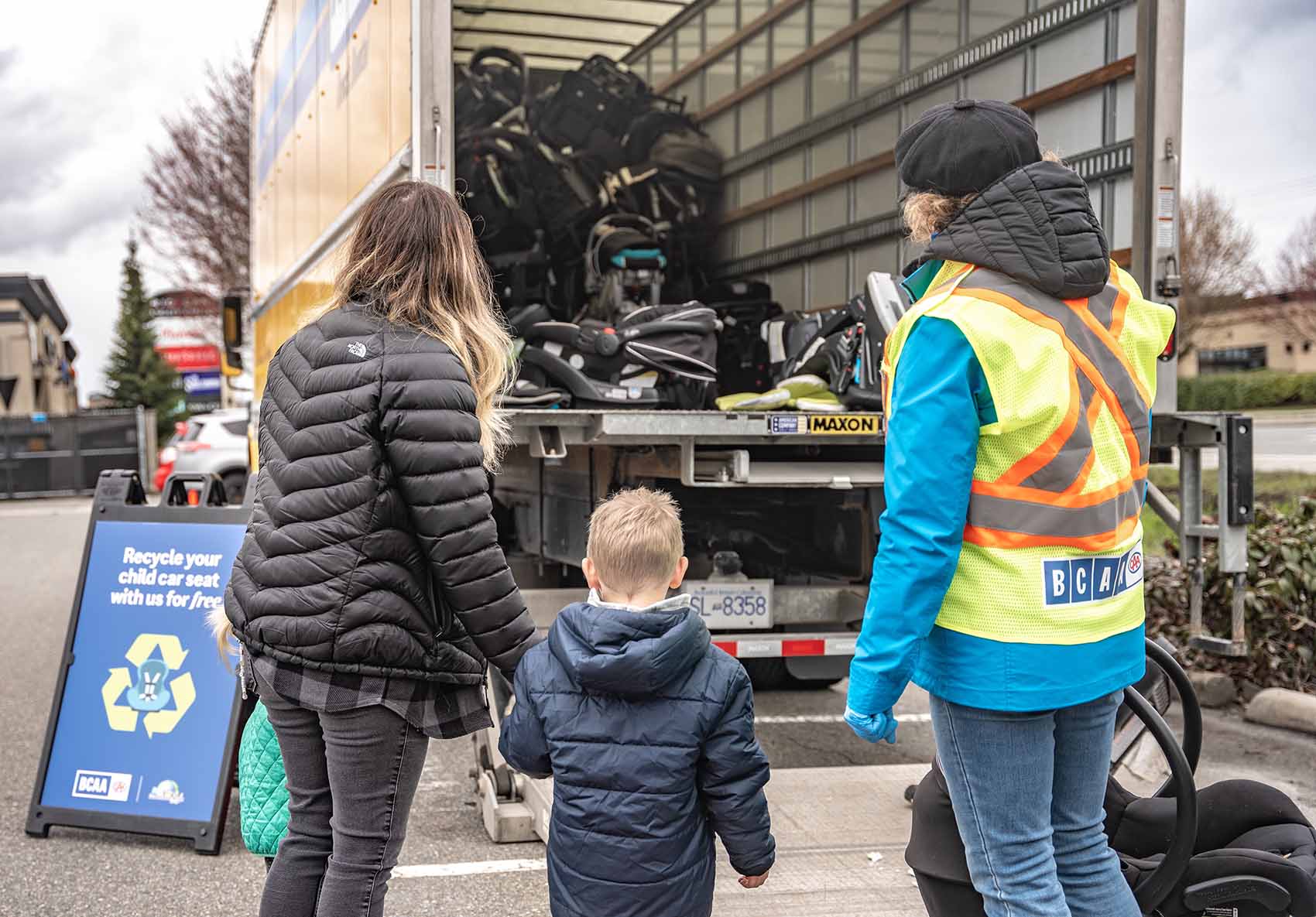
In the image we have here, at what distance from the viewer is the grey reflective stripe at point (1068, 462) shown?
2193 mm

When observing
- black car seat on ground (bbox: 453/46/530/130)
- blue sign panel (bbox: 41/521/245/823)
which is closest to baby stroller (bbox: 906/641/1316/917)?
blue sign panel (bbox: 41/521/245/823)

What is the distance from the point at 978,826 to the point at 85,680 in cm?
333

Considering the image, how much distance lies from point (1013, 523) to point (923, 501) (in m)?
0.16

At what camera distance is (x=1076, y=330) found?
2260mm

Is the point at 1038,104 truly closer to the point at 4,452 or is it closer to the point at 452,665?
the point at 452,665

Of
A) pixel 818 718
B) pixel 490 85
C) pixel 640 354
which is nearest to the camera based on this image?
pixel 640 354

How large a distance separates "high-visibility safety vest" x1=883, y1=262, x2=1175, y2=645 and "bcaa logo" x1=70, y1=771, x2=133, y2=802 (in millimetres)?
3119

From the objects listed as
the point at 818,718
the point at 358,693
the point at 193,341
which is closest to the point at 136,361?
the point at 193,341

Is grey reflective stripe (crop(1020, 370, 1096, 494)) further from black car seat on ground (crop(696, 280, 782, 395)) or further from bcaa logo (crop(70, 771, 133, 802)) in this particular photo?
black car seat on ground (crop(696, 280, 782, 395))

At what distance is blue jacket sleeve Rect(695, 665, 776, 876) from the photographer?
2342 millimetres

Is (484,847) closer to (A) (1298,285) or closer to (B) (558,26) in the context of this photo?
(B) (558,26)

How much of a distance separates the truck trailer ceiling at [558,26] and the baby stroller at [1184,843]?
7.06 meters

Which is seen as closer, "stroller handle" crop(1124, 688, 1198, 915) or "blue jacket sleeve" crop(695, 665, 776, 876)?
"blue jacket sleeve" crop(695, 665, 776, 876)

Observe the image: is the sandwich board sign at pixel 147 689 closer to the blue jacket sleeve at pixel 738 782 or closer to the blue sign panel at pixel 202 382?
the blue jacket sleeve at pixel 738 782
